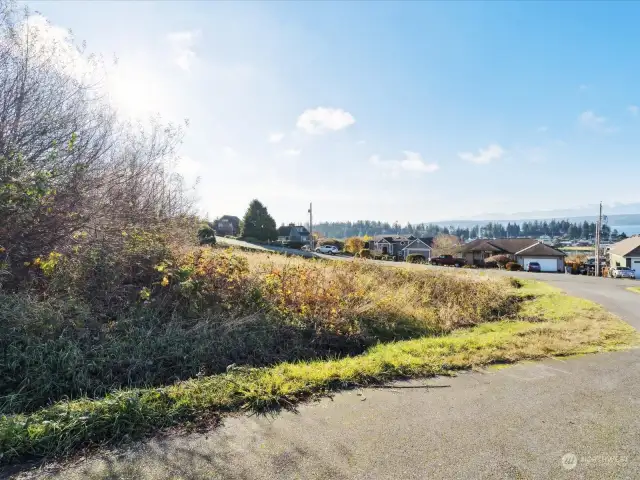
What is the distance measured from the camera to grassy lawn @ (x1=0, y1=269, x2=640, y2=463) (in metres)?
2.61

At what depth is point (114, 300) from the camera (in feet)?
17.6

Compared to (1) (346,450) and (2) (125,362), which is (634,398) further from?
(2) (125,362)

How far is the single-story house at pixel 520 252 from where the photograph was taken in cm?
4522

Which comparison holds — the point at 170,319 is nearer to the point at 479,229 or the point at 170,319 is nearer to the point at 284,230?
the point at 284,230

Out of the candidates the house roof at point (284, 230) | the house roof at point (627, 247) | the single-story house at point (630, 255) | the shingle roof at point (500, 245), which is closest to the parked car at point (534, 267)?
the single-story house at point (630, 255)

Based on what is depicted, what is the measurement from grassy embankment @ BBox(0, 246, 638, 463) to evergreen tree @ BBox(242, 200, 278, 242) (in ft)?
121

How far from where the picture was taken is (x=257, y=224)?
4472 centimetres

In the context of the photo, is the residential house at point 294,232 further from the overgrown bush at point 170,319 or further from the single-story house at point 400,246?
the overgrown bush at point 170,319

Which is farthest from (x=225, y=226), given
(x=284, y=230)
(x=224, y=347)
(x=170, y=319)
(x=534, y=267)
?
(x=224, y=347)

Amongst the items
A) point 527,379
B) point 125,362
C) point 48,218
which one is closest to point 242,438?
point 125,362

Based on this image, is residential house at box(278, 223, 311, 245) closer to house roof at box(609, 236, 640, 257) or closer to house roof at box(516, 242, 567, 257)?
house roof at box(516, 242, 567, 257)

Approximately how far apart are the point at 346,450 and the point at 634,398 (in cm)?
328

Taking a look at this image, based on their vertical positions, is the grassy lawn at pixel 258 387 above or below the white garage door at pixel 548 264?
above

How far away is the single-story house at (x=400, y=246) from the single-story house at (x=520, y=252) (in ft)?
21.9
